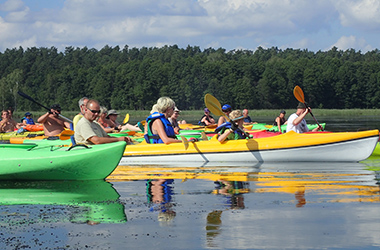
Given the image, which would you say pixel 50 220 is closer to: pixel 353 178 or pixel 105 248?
pixel 105 248

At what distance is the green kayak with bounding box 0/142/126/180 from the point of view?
26.2 feet

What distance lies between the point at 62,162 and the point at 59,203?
142cm

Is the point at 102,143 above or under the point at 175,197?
above

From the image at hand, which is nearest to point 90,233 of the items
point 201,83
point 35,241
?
point 35,241

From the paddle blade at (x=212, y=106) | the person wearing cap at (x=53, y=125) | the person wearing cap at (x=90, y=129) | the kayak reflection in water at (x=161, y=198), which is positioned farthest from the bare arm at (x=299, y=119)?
the person wearing cap at (x=53, y=125)

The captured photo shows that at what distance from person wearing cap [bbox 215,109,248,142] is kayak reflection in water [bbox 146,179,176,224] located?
1.86m

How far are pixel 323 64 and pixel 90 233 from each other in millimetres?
91470

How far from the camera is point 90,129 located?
8.27 metres

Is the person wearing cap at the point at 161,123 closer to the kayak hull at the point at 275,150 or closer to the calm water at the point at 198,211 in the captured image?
the kayak hull at the point at 275,150

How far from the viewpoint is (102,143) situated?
8336 mm

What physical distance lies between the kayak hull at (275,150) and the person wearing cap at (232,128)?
6.5 inches

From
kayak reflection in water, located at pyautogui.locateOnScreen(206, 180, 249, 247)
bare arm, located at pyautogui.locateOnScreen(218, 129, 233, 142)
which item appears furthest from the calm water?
bare arm, located at pyautogui.locateOnScreen(218, 129, 233, 142)

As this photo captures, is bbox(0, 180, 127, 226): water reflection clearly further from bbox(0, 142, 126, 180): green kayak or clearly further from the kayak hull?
the kayak hull

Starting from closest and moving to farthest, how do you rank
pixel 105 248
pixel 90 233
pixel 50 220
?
pixel 105 248, pixel 90 233, pixel 50 220
